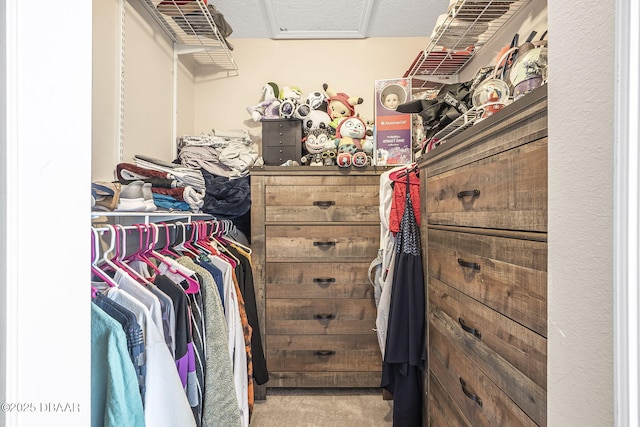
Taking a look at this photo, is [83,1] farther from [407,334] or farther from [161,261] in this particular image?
[407,334]

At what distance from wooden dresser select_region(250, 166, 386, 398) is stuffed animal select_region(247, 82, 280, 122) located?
488mm

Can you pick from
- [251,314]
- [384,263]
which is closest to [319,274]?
[384,263]

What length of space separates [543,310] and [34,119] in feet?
2.87

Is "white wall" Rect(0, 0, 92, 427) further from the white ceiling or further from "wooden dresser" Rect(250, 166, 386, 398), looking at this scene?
the white ceiling

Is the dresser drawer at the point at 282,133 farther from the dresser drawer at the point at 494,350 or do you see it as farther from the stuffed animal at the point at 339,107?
the dresser drawer at the point at 494,350

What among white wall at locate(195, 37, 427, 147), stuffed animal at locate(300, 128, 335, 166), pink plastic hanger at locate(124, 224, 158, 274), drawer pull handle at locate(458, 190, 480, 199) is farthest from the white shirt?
white wall at locate(195, 37, 427, 147)

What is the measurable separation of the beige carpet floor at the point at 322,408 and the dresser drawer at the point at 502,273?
1042mm

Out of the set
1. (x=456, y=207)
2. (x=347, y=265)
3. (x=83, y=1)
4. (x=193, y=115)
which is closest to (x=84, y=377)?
(x=83, y=1)

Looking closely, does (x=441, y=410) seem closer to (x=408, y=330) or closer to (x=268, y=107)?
(x=408, y=330)

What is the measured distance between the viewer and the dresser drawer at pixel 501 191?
2.38 ft

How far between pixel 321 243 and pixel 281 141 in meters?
0.71

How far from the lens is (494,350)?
35.8 inches

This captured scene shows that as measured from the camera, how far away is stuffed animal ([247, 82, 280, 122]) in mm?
2342

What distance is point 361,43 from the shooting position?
8.44ft
